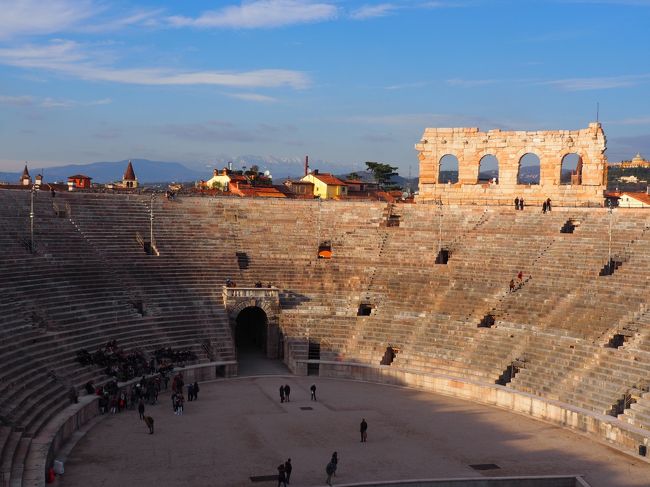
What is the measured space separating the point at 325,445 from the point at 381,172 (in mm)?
76564

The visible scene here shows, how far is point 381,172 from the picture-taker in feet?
330

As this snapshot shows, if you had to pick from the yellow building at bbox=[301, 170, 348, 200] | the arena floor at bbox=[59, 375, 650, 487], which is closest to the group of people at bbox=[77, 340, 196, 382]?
the arena floor at bbox=[59, 375, 650, 487]

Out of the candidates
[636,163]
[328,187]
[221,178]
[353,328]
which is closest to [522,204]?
[353,328]

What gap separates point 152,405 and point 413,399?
35.9 ft

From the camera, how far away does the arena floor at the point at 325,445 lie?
22.9 meters

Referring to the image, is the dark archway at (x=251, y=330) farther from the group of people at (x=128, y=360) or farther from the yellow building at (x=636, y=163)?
the yellow building at (x=636, y=163)

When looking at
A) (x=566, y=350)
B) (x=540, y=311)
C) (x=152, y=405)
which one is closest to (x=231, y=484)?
(x=152, y=405)

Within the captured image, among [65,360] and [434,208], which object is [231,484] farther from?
[434,208]

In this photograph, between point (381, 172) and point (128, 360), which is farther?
point (381, 172)

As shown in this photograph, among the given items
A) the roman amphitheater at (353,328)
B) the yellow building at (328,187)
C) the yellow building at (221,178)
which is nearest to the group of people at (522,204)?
the roman amphitheater at (353,328)

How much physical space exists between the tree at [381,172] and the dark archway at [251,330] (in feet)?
189

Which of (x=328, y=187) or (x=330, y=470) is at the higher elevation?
(x=328, y=187)

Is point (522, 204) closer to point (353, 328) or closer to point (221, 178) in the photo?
point (353, 328)

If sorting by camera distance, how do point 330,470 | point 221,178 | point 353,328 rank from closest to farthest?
point 330,470, point 353,328, point 221,178
